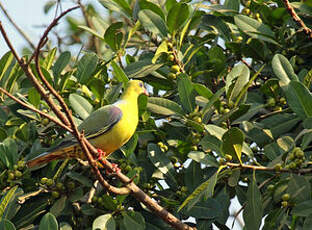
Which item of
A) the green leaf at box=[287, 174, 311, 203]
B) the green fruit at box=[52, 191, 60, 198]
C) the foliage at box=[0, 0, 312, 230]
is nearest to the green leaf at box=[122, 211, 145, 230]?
the foliage at box=[0, 0, 312, 230]

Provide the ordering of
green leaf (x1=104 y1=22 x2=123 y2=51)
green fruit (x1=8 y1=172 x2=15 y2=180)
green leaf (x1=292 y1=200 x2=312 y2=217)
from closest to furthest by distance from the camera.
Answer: green leaf (x1=292 y1=200 x2=312 y2=217) < green fruit (x1=8 y1=172 x2=15 y2=180) < green leaf (x1=104 y1=22 x2=123 y2=51)

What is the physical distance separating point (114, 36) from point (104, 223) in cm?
128

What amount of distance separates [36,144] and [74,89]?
0.49 meters

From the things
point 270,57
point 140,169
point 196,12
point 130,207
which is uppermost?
point 196,12

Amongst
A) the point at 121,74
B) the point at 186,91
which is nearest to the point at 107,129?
the point at 121,74

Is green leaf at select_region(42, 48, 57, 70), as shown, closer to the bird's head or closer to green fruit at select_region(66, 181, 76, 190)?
the bird's head

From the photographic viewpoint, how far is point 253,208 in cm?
287

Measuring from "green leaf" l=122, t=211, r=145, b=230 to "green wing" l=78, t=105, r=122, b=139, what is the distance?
618 millimetres

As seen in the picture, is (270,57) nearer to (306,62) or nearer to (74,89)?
(306,62)

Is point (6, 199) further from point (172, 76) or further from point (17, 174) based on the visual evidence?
point (172, 76)

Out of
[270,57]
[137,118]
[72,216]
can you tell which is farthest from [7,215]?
[270,57]

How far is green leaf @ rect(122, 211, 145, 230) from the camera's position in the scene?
305cm

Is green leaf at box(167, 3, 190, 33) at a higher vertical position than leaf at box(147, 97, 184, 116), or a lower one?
higher

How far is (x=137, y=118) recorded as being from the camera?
348cm
